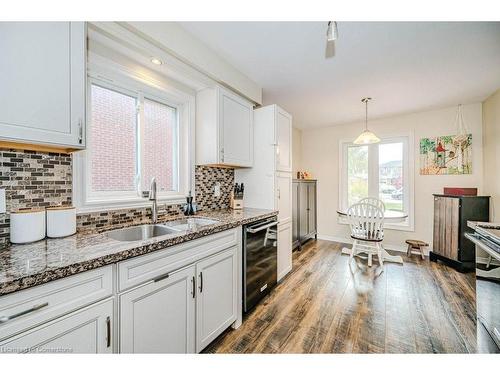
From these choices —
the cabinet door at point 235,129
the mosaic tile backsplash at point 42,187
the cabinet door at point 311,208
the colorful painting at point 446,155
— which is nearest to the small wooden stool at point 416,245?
the colorful painting at point 446,155

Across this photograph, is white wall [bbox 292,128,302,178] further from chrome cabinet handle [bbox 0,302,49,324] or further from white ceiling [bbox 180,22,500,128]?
chrome cabinet handle [bbox 0,302,49,324]

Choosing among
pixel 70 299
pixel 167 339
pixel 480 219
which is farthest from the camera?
pixel 480 219

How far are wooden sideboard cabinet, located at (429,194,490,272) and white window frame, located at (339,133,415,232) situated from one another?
0.62 metres

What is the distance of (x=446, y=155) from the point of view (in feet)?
11.5

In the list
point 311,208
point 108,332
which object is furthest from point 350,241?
point 108,332

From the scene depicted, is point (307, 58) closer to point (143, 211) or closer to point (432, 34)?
point (432, 34)

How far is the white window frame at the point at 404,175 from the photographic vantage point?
378cm

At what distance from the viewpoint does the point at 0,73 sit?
942mm

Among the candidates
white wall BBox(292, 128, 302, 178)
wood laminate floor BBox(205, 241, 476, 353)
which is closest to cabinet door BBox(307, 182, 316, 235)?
white wall BBox(292, 128, 302, 178)

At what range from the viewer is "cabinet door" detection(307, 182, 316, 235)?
4.21 meters

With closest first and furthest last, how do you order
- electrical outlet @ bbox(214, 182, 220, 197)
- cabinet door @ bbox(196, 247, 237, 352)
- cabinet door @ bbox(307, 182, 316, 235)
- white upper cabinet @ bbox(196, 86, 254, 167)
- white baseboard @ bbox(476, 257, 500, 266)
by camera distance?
white baseboard @ bbox(476, 257, 500, 266) → cabinet door @ bbox(196, 247, 237, 352) → white upper cabinet @ bbox(196, 86, 254, 167) → electrical outlet @ bbox(214, 182, 220, 197) → cabinet door @ bbox(307, 182, 316, 235)

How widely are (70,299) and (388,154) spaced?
4.70m

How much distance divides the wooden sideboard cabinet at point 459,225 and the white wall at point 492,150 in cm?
10

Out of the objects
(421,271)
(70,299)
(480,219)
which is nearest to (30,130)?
(70,299)
